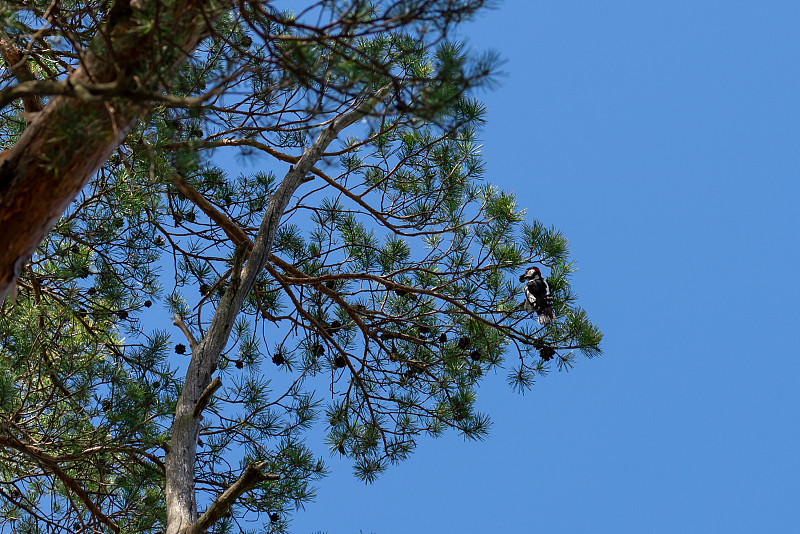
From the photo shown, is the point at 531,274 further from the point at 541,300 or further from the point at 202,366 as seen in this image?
the point at 202,366

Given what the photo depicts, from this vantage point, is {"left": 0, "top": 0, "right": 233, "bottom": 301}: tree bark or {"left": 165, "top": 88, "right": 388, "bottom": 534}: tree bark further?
{"left": 165, "top": 88, "right": 388, "bottom": 534}: tree bark

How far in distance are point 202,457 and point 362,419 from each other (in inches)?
27.5

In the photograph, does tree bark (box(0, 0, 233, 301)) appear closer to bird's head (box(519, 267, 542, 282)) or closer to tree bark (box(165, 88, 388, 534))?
tree bark (box(165, 88, 388, 534))

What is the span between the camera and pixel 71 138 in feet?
4.93

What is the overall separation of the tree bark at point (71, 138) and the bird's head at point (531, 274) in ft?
5.44

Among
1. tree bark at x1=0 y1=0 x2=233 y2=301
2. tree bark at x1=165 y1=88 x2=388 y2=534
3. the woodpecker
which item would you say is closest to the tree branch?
tree bark at x1=165 y1=88 x2=388 y2=534

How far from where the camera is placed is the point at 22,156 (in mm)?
1540

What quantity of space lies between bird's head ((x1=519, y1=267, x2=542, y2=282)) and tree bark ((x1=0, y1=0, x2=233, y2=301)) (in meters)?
1.66

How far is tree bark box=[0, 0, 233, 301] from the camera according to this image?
1.51m

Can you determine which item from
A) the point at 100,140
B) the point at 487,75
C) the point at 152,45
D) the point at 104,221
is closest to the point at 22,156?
the point at 100,140

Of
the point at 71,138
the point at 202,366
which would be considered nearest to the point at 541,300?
the point at 202,366

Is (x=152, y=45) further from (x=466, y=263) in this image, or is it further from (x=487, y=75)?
(x=466, y=263)

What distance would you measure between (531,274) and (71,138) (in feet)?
6.05

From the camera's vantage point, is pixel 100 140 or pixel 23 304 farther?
pixel 23 304
